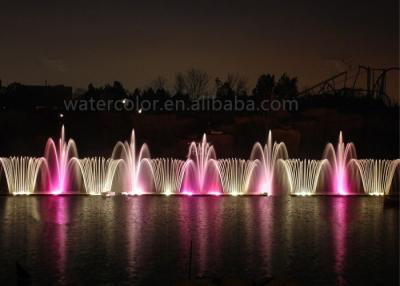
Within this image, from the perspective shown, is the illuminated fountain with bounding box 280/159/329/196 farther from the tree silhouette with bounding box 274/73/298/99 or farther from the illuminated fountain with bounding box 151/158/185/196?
the tree silhouette with bounding box 274/73/298/99

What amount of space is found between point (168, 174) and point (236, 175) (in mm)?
3414

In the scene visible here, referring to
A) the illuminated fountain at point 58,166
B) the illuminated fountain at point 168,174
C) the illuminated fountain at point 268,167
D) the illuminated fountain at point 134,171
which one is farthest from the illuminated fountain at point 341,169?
the illuminated fountain at point 58,166

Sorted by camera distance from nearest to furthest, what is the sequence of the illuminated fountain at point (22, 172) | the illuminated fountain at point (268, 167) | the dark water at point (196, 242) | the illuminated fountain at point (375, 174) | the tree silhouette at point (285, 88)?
the dark water at point (196, 242) < the illuminated fountain at point (22, 172) < the illuminated fountain at point (268, 167) < the illuminated fountain at point (375, 174) < the tree silhouette at point (285, 88)

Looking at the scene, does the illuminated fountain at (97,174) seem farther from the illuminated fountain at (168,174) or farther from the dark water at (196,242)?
the dark water at (196,242)

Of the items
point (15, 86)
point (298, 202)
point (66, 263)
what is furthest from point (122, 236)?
point (15, 86)

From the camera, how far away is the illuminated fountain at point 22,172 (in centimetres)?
2699

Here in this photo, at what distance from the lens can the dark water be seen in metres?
10.2

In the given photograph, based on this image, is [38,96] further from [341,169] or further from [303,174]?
[341,169]

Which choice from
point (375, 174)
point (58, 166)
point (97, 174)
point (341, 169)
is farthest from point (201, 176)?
point (375, 174)

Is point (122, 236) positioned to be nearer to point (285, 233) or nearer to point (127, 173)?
point (285, 233)

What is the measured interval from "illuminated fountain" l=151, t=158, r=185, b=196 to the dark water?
24.5 ft

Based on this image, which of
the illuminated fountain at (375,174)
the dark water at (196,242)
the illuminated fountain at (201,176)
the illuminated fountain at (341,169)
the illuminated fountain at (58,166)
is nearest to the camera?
the dark water at (196,242)

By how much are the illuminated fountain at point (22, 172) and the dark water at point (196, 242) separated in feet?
20.6

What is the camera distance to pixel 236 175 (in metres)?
29.9
